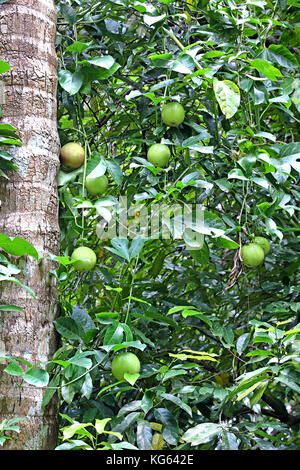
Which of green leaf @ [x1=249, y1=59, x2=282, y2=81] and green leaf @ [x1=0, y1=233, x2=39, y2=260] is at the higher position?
Answer: green leaf @ [x1=249, y1=59, x2=282, y2=81]

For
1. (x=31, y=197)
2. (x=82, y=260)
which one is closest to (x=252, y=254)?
(x=82, y=260)

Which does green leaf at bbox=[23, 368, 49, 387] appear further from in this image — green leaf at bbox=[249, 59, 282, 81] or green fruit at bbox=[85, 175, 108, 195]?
green leaf at bbox=[249, 59, 282, 81]

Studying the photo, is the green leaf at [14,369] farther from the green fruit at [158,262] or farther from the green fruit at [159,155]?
the green fruit at [158,262]

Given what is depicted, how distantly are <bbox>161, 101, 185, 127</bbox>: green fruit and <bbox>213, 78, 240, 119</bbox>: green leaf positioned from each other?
108 mm

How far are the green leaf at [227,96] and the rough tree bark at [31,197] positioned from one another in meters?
0.43

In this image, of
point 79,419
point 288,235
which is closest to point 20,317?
point 79,419

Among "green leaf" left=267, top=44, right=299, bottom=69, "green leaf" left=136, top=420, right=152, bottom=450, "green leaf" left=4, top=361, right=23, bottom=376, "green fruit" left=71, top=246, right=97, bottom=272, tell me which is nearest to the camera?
"green leaf" left=4, top=361, right=23, bottom=376

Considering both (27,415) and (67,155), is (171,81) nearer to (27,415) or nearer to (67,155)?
(67,155)

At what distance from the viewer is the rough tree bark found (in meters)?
1.26

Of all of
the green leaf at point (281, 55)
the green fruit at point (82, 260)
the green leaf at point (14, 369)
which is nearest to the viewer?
the green leaf at point (14, 369)

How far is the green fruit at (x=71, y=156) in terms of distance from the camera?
4.87 ft

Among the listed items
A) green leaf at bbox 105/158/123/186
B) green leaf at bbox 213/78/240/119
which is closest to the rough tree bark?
green leaf at bbox 105/158/123/186

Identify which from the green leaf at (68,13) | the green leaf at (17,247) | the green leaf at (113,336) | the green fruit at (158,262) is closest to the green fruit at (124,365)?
the green leaf at (113,336)

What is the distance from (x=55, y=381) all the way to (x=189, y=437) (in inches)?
12.9
